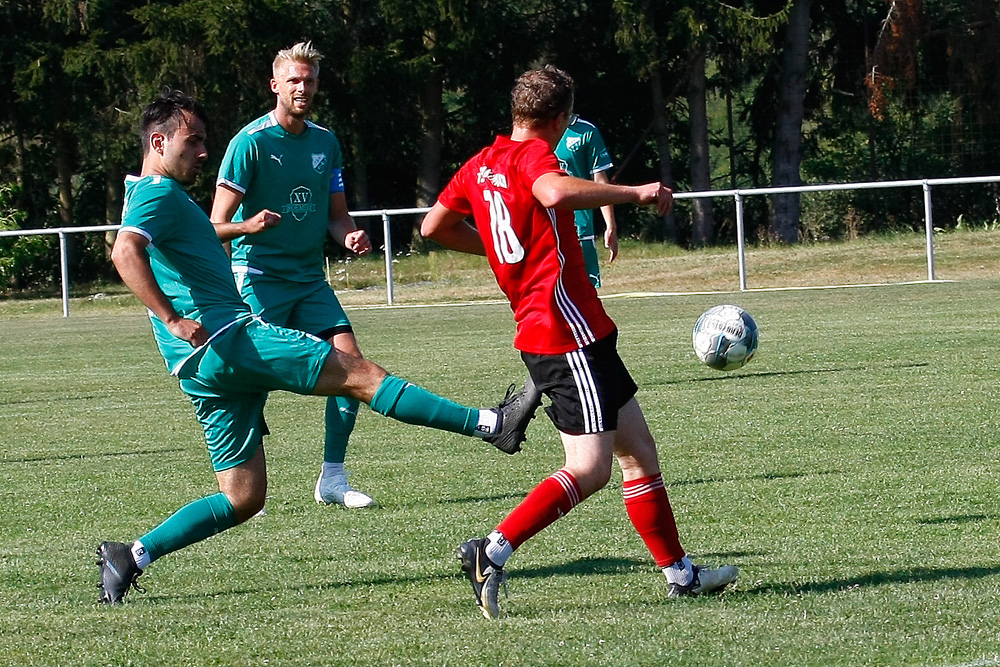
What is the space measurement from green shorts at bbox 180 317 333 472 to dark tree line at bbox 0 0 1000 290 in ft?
83.1

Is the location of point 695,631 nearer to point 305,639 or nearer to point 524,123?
point 305,639

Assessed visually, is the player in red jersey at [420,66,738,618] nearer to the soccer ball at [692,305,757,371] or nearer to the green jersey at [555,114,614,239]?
the soccer ball at [692,305,757,371]

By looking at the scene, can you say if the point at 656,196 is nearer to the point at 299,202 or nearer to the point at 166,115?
the point at 166,115

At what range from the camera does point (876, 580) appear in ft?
16.5

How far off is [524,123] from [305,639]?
1.77 metres

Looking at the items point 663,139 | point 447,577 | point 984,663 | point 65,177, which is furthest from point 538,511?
point 65,177

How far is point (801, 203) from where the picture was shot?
31297mm

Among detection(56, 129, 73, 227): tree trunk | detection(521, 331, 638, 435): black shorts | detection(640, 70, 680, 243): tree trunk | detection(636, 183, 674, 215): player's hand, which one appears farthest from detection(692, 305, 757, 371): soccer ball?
detection(56, 129, 73, 227): tree trunk

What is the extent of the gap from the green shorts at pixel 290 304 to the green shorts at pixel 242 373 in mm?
1754

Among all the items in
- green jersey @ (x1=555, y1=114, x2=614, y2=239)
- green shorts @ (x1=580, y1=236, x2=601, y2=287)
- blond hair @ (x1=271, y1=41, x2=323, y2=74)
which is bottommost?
green shorts @ (x1=580, y1=236, x2=601, y2=287)

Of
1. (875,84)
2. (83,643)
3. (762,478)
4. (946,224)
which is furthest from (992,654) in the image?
(875,84)

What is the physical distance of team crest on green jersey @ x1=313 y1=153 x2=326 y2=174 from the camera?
7.01 metres

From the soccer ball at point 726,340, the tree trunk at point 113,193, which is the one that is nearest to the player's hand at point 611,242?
the soccer ball at point 726,340

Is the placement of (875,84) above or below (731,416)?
above
